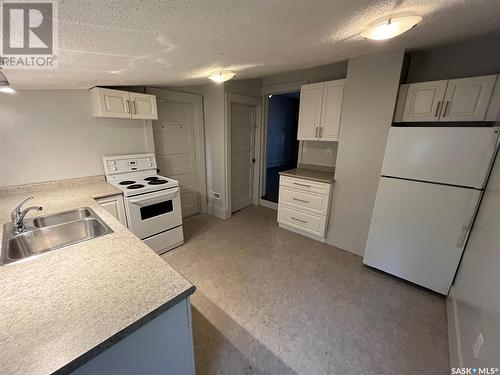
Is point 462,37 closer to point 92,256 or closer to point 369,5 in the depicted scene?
point 369,5

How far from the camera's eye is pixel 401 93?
2154 mm

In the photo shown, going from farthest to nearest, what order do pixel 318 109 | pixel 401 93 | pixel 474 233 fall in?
1. pixel 318 109
2. pixel 401 93
3. pixel 474 233

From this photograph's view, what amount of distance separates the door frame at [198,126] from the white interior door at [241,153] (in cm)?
51

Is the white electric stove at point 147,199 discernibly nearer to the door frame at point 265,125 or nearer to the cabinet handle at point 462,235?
the door frame at point 265,125

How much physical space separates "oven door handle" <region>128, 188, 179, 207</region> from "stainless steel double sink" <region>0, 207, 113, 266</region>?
57 centimetres

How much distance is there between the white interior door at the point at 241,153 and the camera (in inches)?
143

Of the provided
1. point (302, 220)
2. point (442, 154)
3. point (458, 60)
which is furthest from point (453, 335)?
point (458, 60)

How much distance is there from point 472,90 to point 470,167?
2.38 feet

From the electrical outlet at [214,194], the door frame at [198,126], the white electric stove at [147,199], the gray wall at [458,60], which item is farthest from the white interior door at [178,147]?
the gray wall at [458,60]

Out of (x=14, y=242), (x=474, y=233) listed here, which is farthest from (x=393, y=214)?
(x=14, y=242)

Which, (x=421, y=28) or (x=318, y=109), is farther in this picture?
(x=318, y=109)

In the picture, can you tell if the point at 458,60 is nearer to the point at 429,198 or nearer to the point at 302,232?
the point at 429,198

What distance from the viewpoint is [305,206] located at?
296 cm

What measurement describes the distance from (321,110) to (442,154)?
4.69 ft
